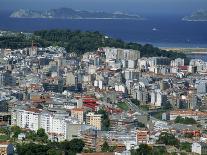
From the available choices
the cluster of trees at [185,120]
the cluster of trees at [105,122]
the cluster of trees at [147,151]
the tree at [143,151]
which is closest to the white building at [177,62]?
the cluster of trees at [185,120]

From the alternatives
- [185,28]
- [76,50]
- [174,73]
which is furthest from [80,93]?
[185,28]

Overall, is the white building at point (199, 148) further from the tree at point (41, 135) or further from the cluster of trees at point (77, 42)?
the cluster of trees at point (77, 42)

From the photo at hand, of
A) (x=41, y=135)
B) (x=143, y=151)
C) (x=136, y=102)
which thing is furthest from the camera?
(x=136, y=102)

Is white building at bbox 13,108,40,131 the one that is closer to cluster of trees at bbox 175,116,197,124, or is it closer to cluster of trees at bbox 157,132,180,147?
cluster of trees at bbox 157,132,180,147

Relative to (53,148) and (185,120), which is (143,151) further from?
(185,120)

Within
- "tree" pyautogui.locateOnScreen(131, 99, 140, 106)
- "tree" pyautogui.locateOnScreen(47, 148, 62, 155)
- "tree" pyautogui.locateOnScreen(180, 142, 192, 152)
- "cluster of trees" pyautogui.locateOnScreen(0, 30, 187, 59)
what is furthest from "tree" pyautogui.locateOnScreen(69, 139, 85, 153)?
"cluster of trees" pyautogui.locateOnScreen(0, 30, 187, 59)

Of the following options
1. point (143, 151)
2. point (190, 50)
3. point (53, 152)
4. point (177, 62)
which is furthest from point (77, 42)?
point (53, 152)
